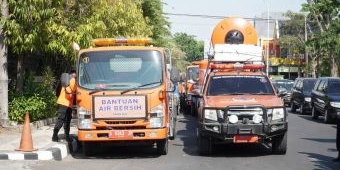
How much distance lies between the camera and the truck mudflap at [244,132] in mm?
11344

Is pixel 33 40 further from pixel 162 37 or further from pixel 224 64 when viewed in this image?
pixel 162 37

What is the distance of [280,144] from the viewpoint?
1187 cm

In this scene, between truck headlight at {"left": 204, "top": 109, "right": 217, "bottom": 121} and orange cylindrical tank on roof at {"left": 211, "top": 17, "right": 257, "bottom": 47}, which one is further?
orange cylindrical tank on roof at {"left": 211, "top": 17, "right": 257, "bottom": 47}

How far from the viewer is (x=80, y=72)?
38.6ft

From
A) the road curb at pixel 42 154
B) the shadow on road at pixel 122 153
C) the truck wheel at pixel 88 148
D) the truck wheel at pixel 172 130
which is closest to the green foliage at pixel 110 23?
the truck wheel at pixel 172 130

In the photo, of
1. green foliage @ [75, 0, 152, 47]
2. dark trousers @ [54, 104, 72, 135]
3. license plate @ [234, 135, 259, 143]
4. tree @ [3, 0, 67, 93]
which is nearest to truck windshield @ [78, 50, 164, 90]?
dark trousers @ [54, 104, 72, 135]

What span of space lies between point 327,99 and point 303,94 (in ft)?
15.8

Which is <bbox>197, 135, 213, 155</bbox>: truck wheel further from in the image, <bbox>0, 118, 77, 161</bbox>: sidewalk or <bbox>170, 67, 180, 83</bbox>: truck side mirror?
<bbox>0, 118, 77, 161</bbox>: sidewalk

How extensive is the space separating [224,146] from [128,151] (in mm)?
2332

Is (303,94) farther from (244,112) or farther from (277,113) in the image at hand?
(244,112)

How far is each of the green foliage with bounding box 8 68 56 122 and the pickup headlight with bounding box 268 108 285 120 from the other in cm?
714

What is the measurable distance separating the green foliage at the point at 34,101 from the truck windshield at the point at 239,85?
18.2 feet

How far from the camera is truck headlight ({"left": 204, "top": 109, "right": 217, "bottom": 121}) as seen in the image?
1158 centimetres

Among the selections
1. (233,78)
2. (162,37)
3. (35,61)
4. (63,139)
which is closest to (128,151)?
(63,139)
